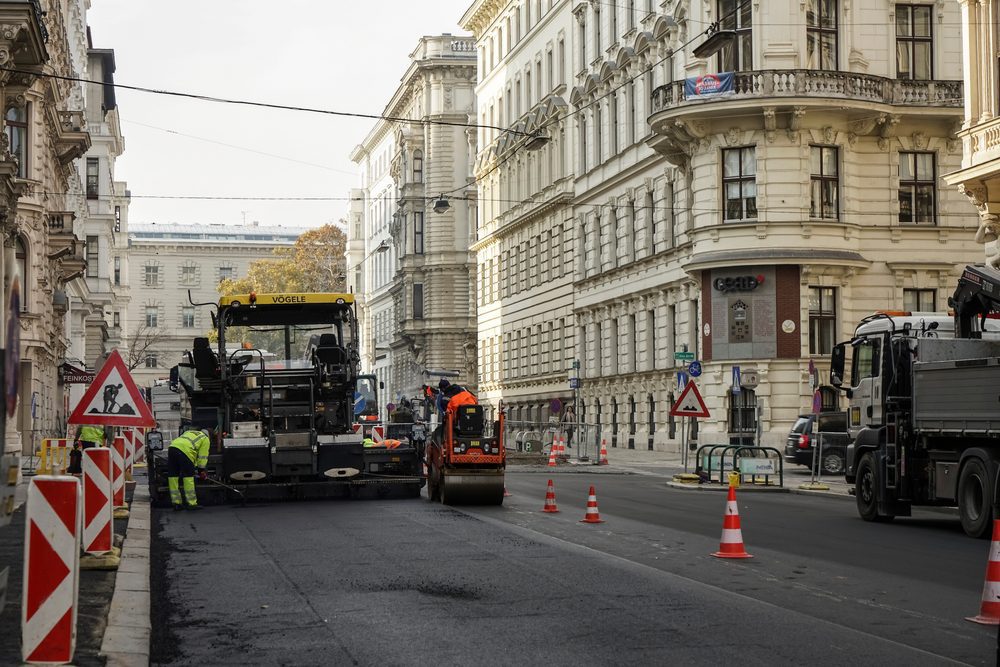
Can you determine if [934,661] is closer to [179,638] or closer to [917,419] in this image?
[179,638]

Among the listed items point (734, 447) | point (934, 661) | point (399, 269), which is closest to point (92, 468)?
point (934, 661)

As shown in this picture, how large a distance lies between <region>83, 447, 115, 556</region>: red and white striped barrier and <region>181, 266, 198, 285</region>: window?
13299 cm

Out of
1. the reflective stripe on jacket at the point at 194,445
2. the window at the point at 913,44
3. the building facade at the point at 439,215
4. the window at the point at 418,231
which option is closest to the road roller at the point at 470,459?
the reflective stripe on jacket at the point at 194,445

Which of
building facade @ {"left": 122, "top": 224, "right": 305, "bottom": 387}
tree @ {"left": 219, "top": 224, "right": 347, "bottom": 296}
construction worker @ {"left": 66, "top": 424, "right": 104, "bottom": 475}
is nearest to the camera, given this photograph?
construction worker @ {"left": 66, "top": 424, "right": 104, "bottom": 475}

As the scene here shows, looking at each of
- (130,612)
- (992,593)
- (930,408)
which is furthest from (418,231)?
(992,593)

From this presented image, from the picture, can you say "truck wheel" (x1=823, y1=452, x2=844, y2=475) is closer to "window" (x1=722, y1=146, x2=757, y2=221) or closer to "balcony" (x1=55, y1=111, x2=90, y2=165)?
"window" (x1=722, y1=146, x2=757, y2=221)

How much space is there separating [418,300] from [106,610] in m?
81.8

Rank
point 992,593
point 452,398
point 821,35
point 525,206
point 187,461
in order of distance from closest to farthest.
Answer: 1. point 992,593
2. point 187,461
3. point 452,398
4. point 821,35
5. point 525,206

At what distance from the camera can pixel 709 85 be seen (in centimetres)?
4553

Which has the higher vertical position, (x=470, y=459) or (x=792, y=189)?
(x=792, y=189)

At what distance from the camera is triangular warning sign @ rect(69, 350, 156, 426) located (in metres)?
16.5

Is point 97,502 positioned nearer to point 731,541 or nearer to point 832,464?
point 731,541

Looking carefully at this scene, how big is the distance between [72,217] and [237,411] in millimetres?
30821

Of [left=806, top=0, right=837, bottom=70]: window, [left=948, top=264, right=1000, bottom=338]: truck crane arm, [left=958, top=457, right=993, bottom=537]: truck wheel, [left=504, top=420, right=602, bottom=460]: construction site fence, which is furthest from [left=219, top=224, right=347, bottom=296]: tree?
[left=958, top=457, right=993, bottom=537]: truck wheel
